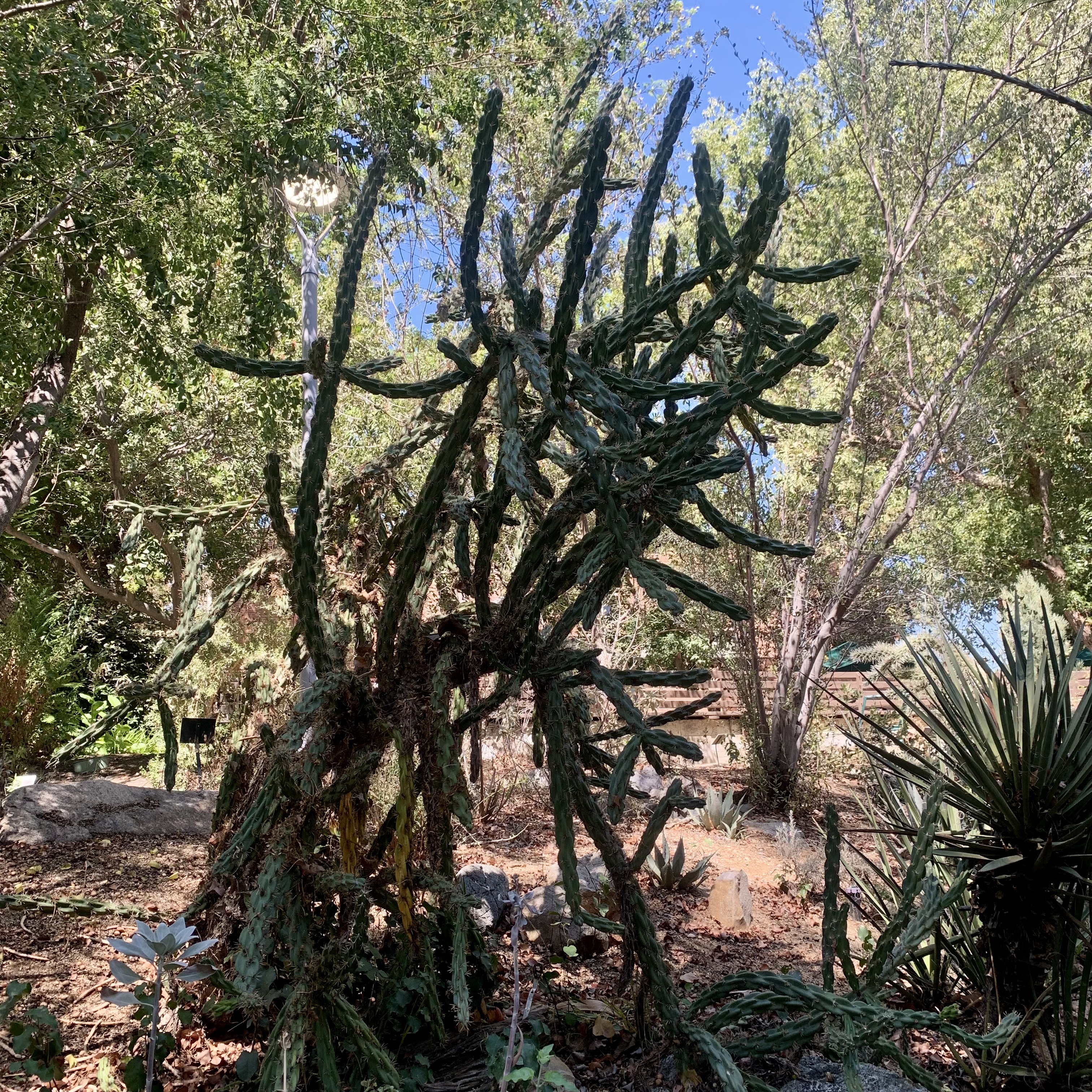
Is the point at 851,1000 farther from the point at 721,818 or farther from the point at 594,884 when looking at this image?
the point at 721,818

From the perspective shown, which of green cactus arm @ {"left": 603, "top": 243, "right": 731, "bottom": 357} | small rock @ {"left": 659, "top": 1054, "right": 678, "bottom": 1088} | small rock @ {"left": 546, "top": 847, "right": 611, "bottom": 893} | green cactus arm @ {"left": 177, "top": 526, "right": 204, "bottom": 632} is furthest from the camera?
small rock @ {"left": 546, "top": 847, "right": 611, "bottom": 893}

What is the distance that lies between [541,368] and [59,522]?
11.6 metres

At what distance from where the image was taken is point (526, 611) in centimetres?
232

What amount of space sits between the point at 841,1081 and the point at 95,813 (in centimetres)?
459

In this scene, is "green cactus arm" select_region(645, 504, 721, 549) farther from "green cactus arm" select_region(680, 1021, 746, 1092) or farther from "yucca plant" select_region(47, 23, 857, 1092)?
"green cactus arm" select_region(680, 1021, 746, 1092)

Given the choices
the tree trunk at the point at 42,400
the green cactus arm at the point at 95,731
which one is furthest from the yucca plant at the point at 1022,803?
the tree trunk at the point at 42,400

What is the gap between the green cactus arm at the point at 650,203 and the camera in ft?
7.11

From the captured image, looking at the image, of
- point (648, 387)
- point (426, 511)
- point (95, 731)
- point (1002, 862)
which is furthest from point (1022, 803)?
point (95, 731)

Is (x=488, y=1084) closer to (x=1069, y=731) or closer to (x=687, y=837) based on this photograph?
(x=1069, y=731)

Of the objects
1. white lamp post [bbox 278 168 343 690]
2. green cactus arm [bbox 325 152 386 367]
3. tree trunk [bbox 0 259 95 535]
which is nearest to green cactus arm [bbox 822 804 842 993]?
green cactus arm [bbox 325 152 386 367]

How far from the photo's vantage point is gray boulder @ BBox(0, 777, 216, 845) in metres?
4.91

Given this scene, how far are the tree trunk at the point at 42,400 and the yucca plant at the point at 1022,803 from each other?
5251 mm

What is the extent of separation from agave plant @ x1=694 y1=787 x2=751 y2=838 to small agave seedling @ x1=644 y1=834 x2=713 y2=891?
160 cm

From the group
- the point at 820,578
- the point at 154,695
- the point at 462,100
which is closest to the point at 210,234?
the point at 462,100
